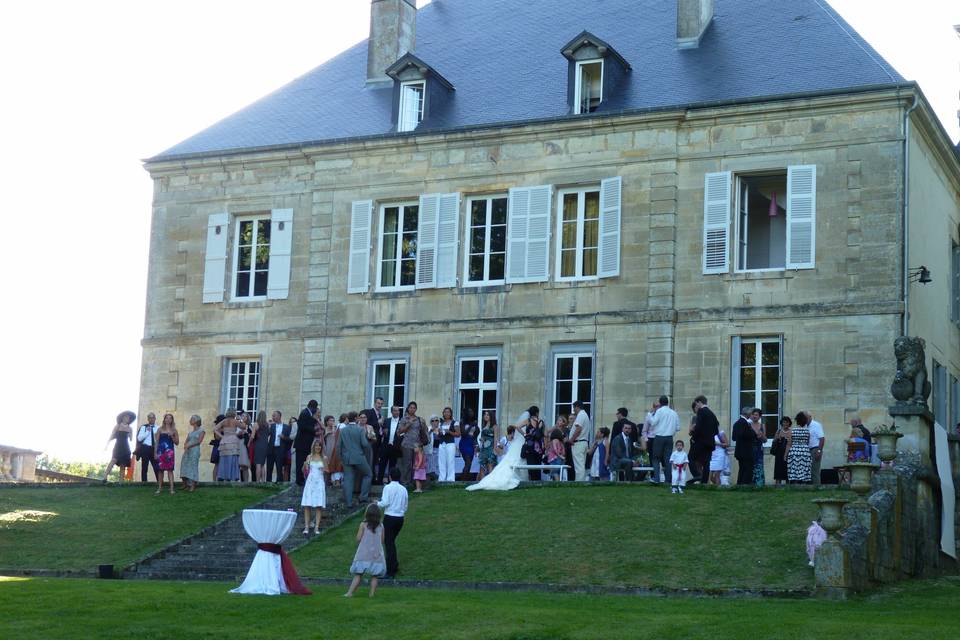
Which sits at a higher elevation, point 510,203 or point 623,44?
point 623,44

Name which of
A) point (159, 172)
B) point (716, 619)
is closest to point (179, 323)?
point (159, 172)

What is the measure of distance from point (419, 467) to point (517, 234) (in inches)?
269

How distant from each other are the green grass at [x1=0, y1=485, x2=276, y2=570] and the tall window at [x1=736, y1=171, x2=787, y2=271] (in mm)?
9397

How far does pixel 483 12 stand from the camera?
34750mm

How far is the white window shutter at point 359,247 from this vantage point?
3022 centimetres

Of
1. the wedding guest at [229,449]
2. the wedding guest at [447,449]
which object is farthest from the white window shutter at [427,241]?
the wedding guest at [229,449]

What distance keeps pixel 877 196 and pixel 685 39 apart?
554cm

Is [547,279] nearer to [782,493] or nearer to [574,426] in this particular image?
[574,426]

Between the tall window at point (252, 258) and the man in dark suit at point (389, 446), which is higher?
the tall window at point (252, 258)

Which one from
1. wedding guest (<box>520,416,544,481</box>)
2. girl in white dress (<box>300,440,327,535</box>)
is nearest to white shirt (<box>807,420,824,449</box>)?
wedding guest (<box>520,416,544,481</box>)

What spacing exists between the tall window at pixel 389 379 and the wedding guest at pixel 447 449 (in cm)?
361

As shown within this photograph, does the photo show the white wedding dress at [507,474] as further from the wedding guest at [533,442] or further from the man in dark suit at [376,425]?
the man in dark suit at [376,425]

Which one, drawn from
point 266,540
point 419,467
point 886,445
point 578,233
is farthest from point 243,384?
point 886,445

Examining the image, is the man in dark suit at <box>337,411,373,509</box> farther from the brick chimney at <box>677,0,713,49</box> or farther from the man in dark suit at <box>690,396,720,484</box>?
the brick chimney at <box>677,0,713,49</box>
